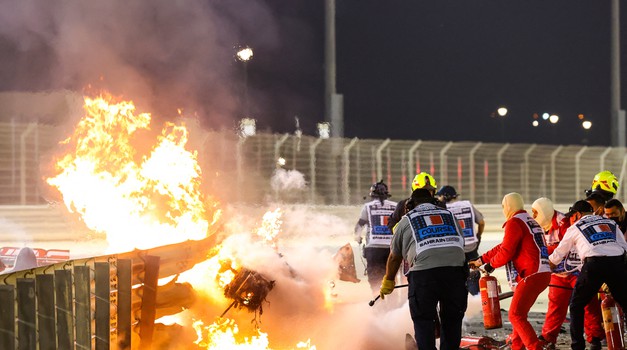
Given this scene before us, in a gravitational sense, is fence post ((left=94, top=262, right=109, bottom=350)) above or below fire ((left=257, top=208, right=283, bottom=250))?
below

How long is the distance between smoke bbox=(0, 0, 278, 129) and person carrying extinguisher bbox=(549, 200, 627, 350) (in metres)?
5.39

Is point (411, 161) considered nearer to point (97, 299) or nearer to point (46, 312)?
point (97, 299)

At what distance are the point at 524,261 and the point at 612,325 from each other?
43.4 inches

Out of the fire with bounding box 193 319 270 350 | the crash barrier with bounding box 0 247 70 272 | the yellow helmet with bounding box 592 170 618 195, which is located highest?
the yellow helmet with bounding box 592 170 618 195

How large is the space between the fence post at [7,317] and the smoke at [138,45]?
21.8 feet

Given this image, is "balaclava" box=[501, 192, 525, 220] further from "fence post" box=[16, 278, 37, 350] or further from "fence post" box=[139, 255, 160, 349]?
"fence post" box=[16, 278, 37, 350]

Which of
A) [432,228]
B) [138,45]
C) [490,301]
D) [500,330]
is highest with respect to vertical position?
[138,45]

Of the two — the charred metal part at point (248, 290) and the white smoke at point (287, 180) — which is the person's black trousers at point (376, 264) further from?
the white smoke at point (287, 180)

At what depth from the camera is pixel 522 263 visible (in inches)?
348

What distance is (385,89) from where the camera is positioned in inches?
1977

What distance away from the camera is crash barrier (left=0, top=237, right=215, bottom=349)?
213 inches

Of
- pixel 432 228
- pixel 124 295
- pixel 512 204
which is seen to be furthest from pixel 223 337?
pixel 512 204

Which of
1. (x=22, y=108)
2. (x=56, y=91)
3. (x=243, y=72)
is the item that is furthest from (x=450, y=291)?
(x=22, y=108)

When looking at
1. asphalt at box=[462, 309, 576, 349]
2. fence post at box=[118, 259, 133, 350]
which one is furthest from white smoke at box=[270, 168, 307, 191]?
fence post at box=[118, 259, 133, 350]
